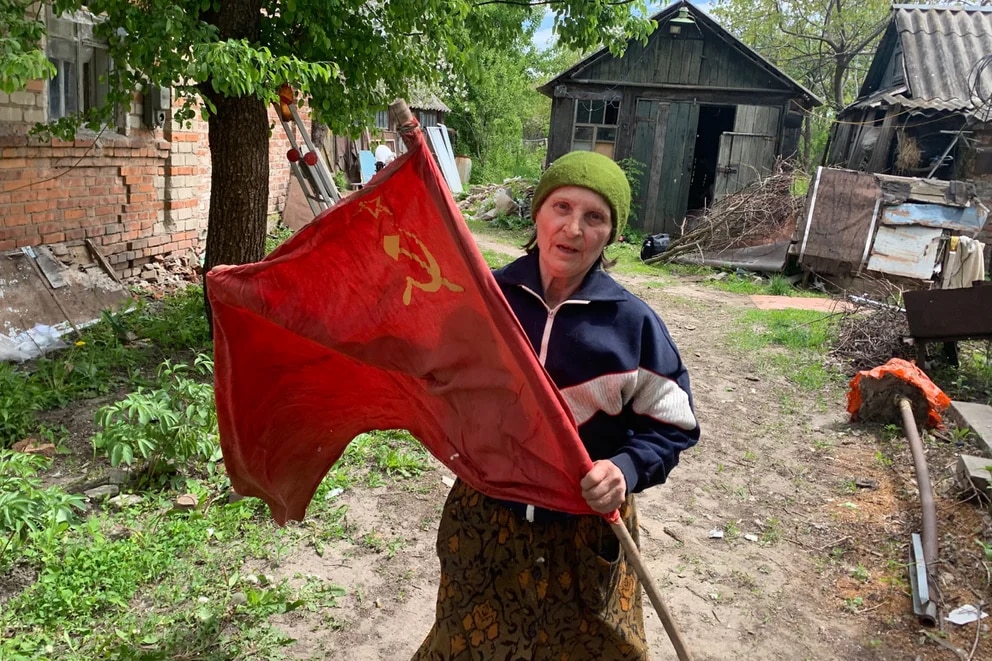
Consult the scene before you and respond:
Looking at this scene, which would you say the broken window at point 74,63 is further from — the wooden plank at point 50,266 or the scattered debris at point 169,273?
the scattered debris at point 169,273

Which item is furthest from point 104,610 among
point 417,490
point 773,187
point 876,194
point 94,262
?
point 773,187

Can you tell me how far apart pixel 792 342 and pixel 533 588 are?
22.4 ft

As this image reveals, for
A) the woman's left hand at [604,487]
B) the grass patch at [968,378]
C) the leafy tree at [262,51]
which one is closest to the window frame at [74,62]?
the leafy tree at [262,51]

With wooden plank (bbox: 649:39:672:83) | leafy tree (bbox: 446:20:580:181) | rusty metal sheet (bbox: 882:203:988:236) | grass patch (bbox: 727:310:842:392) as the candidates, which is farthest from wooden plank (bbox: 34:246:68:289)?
leafy tree (bbox: 446:20:580:181)

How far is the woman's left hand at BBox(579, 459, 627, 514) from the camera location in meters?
1.59

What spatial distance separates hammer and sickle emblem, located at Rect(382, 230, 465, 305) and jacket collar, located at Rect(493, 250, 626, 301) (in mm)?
287

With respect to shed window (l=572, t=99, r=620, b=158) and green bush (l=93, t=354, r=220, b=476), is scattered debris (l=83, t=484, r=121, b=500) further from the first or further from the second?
shed window (l=572, t=99, r=620, b=158)

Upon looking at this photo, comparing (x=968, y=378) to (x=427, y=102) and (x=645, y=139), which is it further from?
(x=427, y=102)

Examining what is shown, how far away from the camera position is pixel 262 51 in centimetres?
452

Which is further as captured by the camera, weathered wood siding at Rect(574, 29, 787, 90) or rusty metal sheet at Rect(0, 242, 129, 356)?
weathered wood siding at Rect(574, 29, 787, 90)

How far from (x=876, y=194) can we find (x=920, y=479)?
305 inches

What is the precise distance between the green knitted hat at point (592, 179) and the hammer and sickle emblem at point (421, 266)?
383 millimetres

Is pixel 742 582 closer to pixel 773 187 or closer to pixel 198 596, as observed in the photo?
pixel 198 596

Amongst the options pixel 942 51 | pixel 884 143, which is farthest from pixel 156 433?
pixel 942 51
